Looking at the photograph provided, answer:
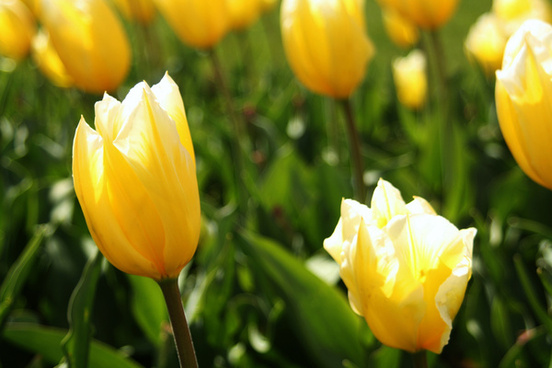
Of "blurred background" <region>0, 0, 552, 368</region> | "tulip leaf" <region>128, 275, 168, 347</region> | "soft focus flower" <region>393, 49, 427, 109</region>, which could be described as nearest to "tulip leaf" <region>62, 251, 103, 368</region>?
"blurred background" <region>0, 0, 552, 368</region>

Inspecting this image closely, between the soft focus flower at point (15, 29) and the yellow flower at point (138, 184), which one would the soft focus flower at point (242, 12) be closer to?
the soft focus flower at point (15, 29)

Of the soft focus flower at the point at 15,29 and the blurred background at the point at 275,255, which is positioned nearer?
the blurred background at the point at 275,255

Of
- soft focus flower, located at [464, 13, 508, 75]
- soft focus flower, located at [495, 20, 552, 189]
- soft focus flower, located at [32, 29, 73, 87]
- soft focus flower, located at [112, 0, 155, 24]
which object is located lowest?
soft focus flower, located at [464, 13, 508, 75]

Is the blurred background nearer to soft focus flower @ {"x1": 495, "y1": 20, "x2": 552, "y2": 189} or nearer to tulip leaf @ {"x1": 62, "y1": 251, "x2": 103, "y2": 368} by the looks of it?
tulip leaf @ {"x1": 62, "y1": 251, "x2": 103, "y2": 368}

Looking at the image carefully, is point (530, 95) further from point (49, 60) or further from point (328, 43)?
point (49, 60)

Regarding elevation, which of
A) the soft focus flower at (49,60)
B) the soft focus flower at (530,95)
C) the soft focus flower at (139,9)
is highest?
the soft focus flower at (530,95)

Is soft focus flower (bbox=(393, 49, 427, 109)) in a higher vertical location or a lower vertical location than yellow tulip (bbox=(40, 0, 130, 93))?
lower

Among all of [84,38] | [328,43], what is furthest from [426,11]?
[84,38]

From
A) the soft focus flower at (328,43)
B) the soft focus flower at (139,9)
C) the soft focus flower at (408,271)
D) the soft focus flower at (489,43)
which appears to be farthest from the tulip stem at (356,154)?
the soft focus flower at (139,9)
